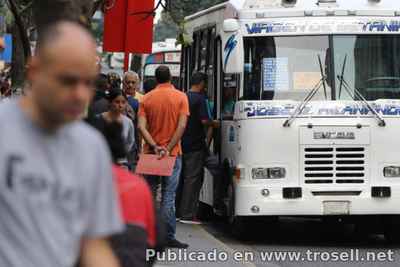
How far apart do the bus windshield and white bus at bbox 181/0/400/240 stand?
0.04ft

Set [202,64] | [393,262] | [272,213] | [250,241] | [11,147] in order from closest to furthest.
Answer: [11,147] < [393,262] < [272,213] < [250,241] < [202,64]

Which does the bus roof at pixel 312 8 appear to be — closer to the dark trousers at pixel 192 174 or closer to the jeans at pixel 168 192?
the dark trousers at pixel 192 174

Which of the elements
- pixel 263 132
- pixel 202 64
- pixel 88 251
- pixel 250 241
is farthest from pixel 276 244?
pixel 88 251

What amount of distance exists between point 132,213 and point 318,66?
8.17m

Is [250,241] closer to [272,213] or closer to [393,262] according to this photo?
[272,213]

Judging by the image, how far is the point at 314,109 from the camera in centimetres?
1250

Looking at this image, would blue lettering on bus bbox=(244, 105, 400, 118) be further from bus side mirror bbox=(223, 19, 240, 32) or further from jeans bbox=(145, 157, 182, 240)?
jeans bbox=(145, 157, 182, 240)

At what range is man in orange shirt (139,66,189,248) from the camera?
1186 cm

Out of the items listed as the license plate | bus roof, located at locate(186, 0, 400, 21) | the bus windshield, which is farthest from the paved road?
bus roof, located at locate(186, 0, 400, 21)

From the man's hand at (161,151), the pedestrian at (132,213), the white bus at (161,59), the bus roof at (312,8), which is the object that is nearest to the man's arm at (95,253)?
the pedestrian at (132,213)

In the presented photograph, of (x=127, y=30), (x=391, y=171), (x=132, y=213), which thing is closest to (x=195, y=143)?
(x=391, y=171)

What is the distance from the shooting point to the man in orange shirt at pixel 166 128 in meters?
11.9

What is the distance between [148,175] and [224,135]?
224cm

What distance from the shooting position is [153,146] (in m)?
11.9
